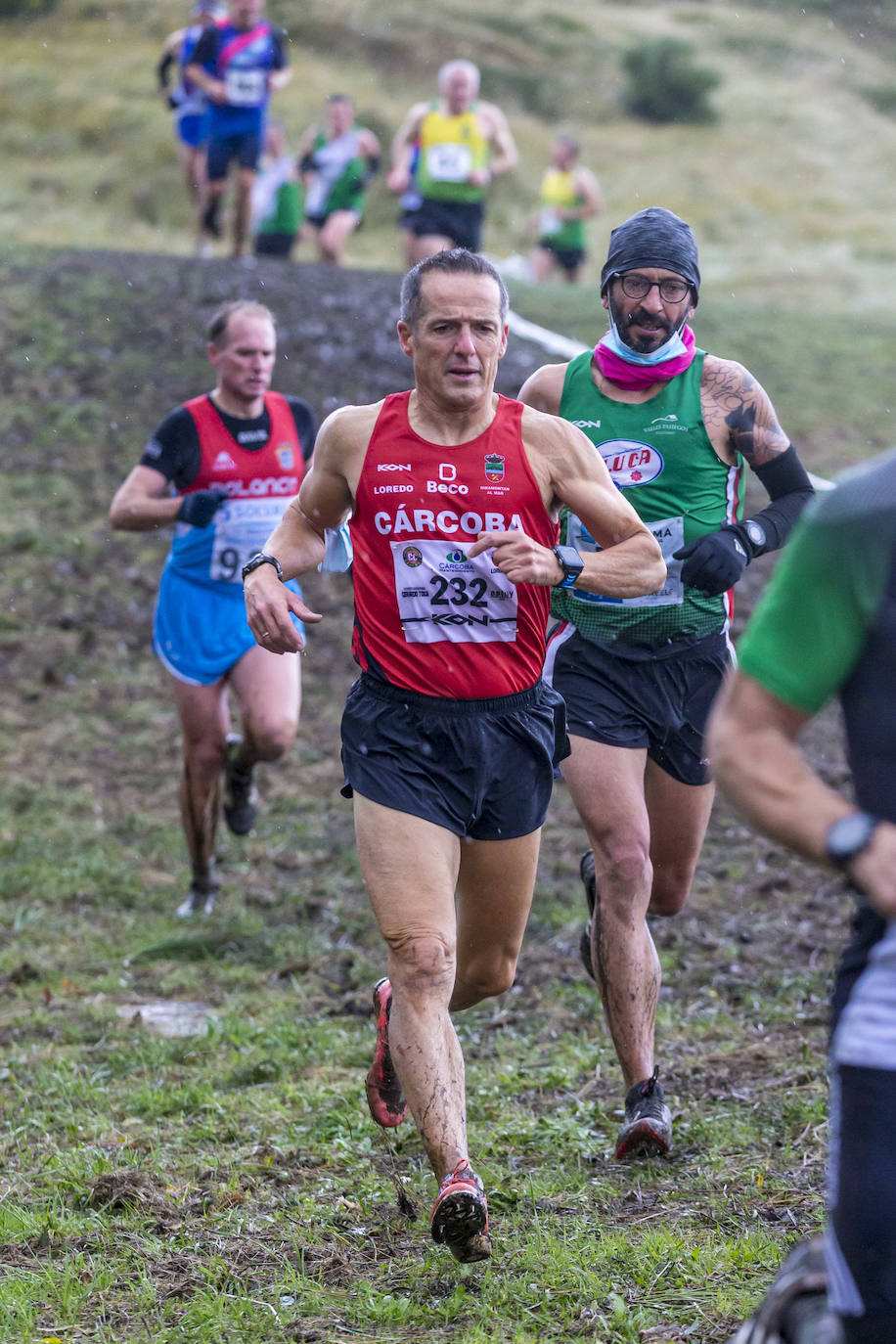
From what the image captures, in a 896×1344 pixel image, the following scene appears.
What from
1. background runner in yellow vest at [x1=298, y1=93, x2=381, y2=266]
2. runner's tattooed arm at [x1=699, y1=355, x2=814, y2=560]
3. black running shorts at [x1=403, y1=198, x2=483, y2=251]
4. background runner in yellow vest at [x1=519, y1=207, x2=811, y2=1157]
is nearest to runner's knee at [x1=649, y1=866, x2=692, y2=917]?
background runner in yellow vest at [x1=519, y1=207, x2=811, y2=1157]

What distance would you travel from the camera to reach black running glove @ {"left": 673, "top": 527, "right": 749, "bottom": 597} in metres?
5.08

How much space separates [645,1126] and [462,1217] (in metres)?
1.15

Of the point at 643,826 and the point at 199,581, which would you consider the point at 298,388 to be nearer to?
the point at 199,581

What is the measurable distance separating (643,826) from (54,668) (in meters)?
7.43

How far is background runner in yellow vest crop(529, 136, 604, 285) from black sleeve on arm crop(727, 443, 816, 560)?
14597 millimetres

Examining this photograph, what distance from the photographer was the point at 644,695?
17.6 ft

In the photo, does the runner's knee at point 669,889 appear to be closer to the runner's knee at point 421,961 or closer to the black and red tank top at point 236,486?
the runner's knee at point 421,961

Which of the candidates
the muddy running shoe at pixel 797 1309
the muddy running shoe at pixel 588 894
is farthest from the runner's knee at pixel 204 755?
the muddy running shoe at pixel 797 1309

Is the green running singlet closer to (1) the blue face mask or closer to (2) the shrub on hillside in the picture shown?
(1) the blue face mask

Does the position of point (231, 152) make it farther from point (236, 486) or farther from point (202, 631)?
point (202, 631)

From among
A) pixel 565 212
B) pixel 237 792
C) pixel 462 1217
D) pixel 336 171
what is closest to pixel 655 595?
pixel 462 1217

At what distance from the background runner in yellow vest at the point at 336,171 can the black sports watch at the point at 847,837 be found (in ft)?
52.8

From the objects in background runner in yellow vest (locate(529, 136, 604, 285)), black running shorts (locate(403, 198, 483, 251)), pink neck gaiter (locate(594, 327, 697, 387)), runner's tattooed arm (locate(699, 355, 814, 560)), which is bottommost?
background runner in yellow vest (locate(529, 136, 604, 285))

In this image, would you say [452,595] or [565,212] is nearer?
[452,595]
